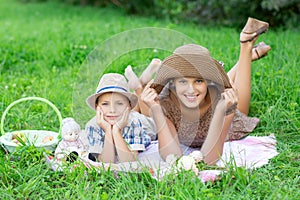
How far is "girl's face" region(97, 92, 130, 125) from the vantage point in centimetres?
299

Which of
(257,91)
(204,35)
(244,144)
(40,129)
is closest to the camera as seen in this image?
(244,144)

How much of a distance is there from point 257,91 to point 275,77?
0.21m

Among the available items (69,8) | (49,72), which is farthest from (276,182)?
(69,8)

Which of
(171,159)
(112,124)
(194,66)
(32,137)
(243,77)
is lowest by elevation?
(171,159)

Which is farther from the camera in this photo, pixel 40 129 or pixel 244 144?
pixel 40 129

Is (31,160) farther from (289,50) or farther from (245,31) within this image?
(289,50)

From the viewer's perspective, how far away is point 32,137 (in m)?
3.40

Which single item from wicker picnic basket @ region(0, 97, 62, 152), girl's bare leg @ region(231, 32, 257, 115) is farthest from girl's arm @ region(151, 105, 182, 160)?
girl's bare leg @ region(231, 32, 257, 115)

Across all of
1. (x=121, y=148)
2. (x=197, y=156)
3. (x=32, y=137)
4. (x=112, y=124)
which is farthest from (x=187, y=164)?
(x=32, y=137)

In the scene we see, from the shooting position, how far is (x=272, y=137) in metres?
3.47

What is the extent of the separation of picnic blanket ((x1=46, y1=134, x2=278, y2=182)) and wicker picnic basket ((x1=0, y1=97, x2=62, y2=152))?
0.86ft

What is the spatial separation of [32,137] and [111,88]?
783 mm

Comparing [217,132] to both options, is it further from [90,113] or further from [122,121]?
[90,113]

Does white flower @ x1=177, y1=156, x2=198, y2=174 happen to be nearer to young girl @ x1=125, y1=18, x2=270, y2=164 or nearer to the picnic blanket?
the picnic blanket
